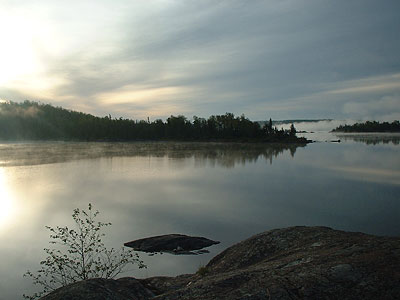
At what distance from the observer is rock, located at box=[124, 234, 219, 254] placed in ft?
53.8

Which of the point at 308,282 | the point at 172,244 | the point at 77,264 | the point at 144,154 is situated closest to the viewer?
the point at 308,282

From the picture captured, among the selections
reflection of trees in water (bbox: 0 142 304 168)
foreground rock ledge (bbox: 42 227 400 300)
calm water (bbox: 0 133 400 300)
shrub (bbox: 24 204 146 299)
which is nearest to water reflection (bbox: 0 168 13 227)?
calm water (bbox: 0 133 400 300)

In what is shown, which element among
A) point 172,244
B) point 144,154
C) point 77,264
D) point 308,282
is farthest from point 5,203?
point 144,154

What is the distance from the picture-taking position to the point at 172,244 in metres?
16.8

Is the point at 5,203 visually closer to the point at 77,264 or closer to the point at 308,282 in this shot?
the point at 77,264

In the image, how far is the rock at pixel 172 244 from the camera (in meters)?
16.4

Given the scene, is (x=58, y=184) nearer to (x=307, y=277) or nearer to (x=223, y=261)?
(x=223, y=261)

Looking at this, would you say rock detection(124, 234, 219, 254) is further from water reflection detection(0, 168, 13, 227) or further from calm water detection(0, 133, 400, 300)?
water reflection detection(0, 168, 13, 227)

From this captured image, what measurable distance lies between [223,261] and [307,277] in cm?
595

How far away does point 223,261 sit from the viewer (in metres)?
12.1

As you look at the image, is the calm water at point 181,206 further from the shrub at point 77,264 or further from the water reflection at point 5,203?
the shrub at point 77,264

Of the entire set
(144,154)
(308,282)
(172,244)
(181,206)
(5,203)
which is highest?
(308,282)

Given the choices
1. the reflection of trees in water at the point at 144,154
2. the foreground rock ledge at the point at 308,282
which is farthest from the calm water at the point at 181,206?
the reflection of trees in water at the point at 144,154

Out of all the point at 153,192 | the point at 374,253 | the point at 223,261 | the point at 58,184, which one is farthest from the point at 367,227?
the point at 58,184
